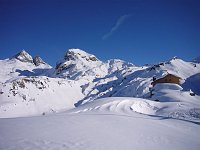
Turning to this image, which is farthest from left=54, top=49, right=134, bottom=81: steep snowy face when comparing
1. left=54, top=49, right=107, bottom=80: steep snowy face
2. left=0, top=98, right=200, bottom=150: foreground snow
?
left=0, top=98, right=200, bottom=150: foreground snow

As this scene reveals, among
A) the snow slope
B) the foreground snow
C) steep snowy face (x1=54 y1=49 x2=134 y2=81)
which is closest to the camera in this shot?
the foreground snow

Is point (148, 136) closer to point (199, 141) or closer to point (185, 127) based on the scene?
point (199, 141)

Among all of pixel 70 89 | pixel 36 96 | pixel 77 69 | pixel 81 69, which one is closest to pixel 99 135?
pixel 36 96

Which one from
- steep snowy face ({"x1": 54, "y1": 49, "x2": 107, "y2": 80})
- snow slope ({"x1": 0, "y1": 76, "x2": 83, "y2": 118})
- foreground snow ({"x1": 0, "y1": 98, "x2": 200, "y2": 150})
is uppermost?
steep snowy face ({"x1": 54, "y1": 49, "x2": 107, "y2": 80})

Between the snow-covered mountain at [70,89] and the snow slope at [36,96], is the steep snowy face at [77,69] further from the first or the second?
the snow slope at [36,96]

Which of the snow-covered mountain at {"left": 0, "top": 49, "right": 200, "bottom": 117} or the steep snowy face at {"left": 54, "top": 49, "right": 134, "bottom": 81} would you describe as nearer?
the snow-covered mountain at {"left": 0, "top": 49, "right": 200, "bottom": 117}

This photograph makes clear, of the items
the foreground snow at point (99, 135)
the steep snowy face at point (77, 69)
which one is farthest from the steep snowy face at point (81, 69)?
the foreground snow at point (99, 135)

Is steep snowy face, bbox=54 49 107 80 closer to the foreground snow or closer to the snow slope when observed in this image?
the snow slope

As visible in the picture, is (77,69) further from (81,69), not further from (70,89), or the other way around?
(70,89)

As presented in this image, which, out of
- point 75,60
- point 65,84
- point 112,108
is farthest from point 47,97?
point 75,60

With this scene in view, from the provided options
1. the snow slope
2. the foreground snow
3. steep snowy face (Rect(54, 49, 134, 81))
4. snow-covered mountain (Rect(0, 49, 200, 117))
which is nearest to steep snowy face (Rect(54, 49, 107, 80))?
steep snowy face (Rect(54, 49, 134, 81))

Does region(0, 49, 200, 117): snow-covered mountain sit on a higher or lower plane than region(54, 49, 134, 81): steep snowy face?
lower

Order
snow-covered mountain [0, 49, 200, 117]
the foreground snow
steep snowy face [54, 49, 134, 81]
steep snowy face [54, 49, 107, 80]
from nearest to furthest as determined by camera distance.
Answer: the foreground snow
snow-covered mountain [0, 49, 200, 117]
steep snowy face [54, 49, 107, 80]
steep snowy face [54, 49, 134, 81]

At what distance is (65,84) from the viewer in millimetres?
115312
